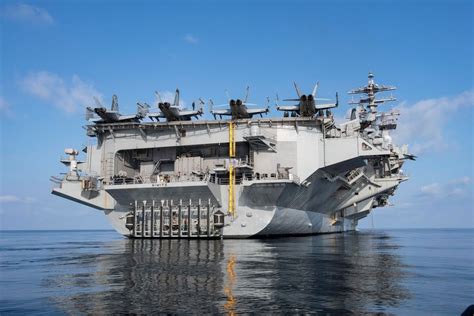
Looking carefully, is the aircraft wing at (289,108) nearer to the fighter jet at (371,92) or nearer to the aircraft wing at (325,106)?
the aircraft wing at (325,106)

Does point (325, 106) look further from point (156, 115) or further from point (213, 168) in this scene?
point (156, 115)

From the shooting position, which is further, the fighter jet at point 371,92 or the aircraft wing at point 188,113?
the fighter jet at point 371,92

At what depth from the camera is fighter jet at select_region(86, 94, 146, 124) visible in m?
34.5

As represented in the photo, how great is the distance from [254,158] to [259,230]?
518 cm

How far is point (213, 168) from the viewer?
1315 inches

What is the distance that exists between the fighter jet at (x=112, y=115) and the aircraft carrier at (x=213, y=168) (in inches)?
3.1

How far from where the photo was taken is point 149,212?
32.9 metres

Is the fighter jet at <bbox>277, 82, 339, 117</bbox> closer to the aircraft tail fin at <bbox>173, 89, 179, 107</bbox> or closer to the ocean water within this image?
the aircraft tail fin at <bbox>173, 89, 179, 107</bbox>

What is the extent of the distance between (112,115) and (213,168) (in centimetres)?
907

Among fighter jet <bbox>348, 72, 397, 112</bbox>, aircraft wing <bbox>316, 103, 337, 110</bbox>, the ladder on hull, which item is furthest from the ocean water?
fighter jet <bbox>348, 72, 397, 112</bbox>

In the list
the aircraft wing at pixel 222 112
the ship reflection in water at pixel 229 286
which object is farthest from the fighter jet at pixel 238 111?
the ship reflection in water at pixel 229 286

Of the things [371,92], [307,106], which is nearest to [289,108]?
[307,106]

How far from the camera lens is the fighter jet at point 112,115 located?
113 ft

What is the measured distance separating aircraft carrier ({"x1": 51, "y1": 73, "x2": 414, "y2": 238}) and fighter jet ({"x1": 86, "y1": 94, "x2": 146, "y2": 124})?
3.1 inches
